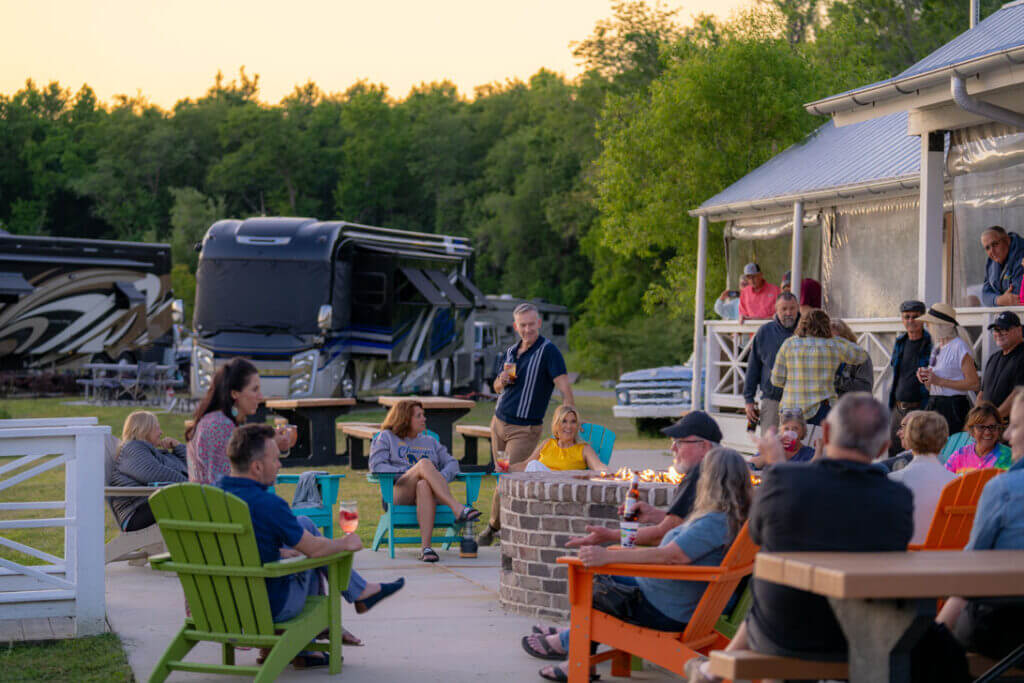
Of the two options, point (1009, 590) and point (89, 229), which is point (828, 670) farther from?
point (89, 229)

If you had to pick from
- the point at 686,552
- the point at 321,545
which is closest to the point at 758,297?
the point at 686,552

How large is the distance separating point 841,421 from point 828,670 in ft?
2.46

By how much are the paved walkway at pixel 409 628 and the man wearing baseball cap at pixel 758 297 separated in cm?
602

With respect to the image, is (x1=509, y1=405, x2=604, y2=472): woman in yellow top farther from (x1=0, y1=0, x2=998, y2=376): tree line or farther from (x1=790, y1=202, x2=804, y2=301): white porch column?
(x1=0, y1=0, x2=998, y2=376): tree line

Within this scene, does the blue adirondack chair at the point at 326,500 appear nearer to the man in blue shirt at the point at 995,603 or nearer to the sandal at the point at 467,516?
the sandal at the point at 467,516

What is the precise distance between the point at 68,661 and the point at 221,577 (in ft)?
3.66

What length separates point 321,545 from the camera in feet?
16.7

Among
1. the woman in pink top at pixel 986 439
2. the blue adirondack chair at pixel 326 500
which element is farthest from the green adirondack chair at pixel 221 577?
the woman in pink top at pixel 986 439

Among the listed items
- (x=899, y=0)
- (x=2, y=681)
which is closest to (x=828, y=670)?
(x=2, y=681)

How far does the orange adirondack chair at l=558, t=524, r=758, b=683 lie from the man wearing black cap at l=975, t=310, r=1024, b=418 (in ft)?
11.7

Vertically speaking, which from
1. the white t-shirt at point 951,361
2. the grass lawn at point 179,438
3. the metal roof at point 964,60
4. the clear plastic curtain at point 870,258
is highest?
the metal roof at point 964,60

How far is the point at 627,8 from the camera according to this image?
39812 millimetres

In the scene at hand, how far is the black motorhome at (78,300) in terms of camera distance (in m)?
24.4

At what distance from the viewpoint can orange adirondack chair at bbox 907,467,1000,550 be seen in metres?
5.02
